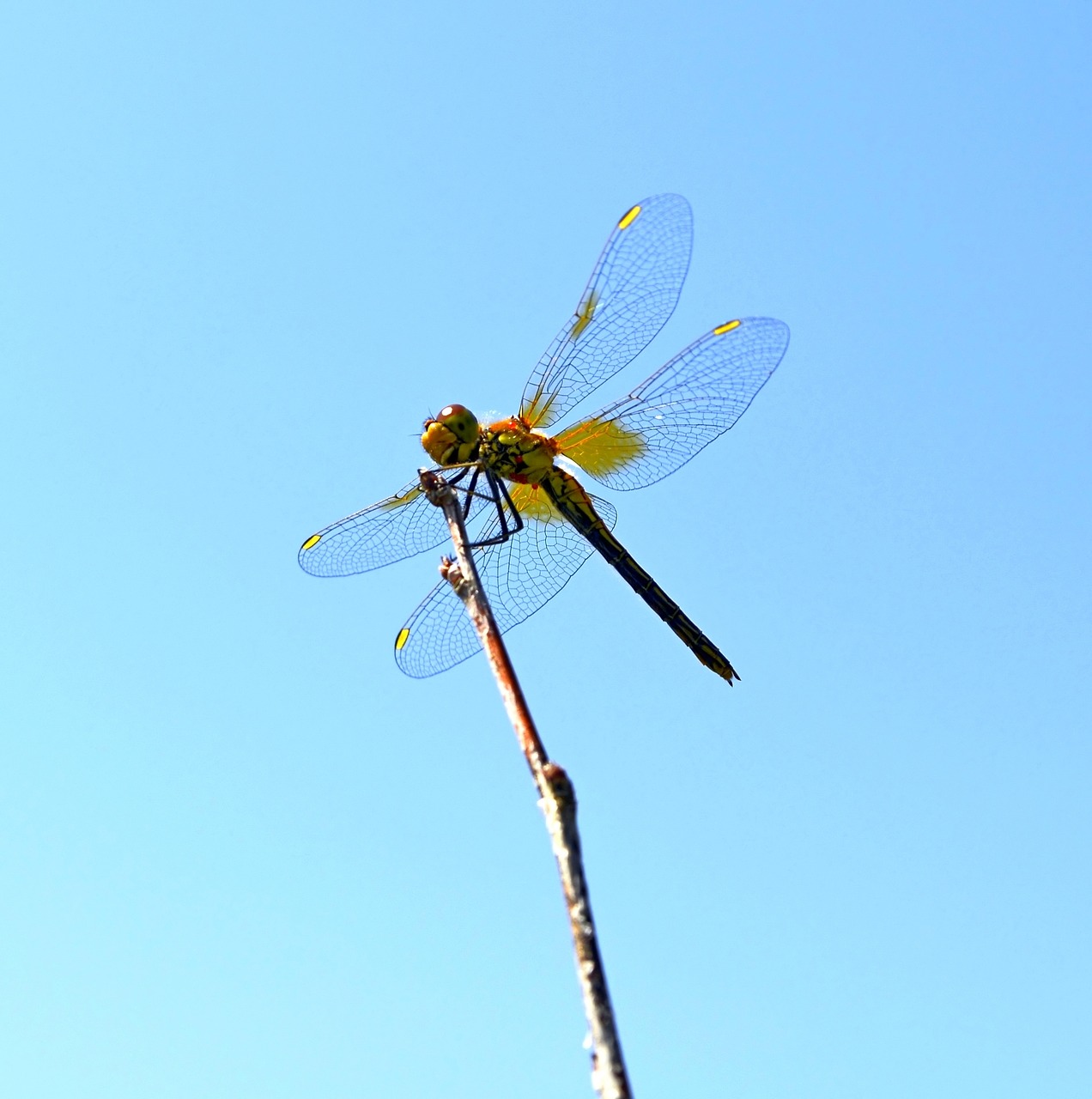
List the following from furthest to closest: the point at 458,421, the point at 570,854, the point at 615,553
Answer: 1. the point at 615,553
2. the point at 458,421
3. the point at 570,854

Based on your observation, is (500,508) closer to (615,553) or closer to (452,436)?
(452,436)

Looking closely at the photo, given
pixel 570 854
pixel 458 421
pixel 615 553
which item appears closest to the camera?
pixel 570 854

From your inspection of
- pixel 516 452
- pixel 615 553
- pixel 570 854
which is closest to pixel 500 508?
pixel 516 452

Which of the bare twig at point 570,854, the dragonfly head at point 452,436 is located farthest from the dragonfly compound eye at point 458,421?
the bare twig at point 570,854

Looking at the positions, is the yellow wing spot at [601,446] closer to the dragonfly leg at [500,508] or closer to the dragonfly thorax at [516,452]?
the dragonfly thorax at [516,452]

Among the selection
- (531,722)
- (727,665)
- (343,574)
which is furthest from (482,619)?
(727,665)

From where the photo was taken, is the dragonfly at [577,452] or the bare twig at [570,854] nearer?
the bare twig at [570,854]
